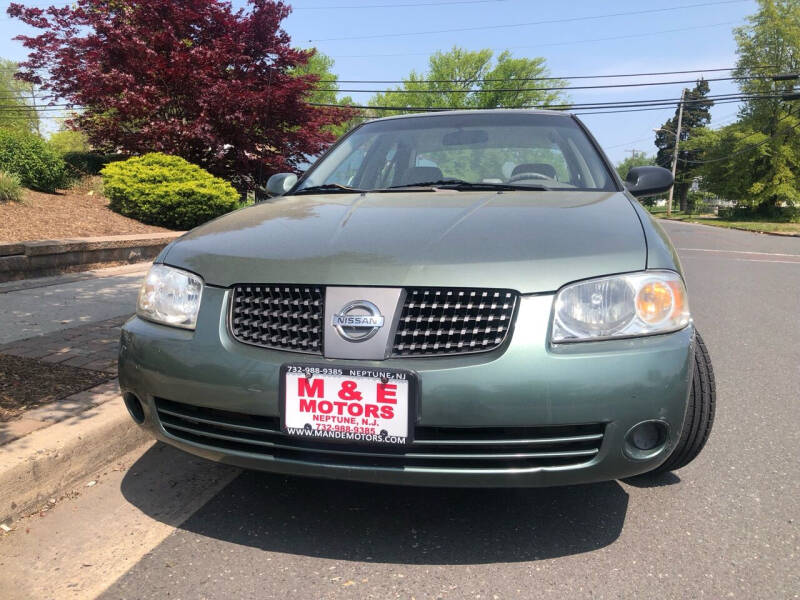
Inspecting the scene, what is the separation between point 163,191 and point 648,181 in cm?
809

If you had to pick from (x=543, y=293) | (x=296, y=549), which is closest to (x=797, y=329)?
(x=543, y=293)

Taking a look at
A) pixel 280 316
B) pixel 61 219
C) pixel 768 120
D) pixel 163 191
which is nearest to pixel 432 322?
pixel 280 316

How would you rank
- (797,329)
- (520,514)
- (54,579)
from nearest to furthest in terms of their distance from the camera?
(54,579) → (520,514) → (797,329)

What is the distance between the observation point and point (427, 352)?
1901mm

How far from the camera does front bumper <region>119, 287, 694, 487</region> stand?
1828 millimetres

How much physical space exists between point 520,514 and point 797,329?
15.3 feet

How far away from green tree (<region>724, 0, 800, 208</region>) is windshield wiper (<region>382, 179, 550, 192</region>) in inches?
1763

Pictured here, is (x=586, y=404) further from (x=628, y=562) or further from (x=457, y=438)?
(x=628, y=562)

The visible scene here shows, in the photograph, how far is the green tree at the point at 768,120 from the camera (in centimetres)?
4178

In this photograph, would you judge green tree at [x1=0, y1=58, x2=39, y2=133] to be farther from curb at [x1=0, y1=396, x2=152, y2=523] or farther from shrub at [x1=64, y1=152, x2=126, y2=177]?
curb at [x1=0, y1=396, x2=152, y2=523]

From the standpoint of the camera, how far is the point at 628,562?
2078 millimetres

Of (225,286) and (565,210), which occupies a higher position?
(565,210)

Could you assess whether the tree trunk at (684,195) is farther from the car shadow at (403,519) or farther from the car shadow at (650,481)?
the car shadow at (403,519)

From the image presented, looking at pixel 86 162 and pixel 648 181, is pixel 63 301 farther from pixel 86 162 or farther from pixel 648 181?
pixel 86 162
